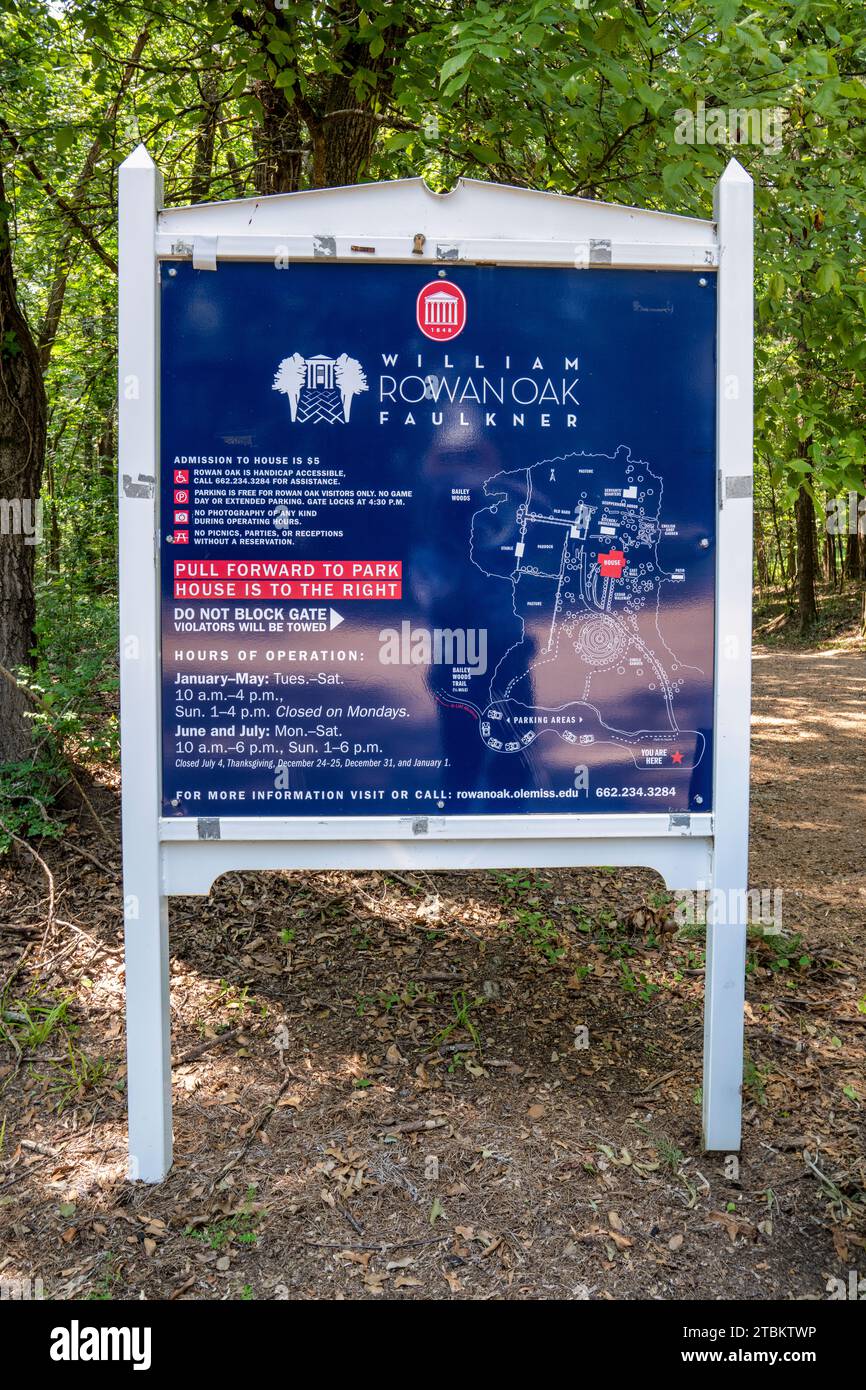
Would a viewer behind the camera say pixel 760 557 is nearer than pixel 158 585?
No

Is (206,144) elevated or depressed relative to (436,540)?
elevated

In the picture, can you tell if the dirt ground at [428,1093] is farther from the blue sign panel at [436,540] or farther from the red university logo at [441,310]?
the red university logo at [441,310]

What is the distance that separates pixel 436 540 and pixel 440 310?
2.26 feet

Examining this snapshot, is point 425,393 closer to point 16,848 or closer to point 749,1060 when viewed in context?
point 749,1060

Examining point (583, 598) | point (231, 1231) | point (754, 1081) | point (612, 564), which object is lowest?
point (231, 1231)

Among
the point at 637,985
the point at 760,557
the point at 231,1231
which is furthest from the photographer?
the point at 760,557

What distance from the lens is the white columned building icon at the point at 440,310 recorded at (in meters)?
3.00

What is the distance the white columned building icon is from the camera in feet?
9.86

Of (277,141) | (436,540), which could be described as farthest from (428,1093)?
(277,141)

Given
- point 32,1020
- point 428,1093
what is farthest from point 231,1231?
point 32,1020

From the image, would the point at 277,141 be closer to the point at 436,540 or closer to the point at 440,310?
the point at 440,310

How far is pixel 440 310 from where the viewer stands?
119 inches

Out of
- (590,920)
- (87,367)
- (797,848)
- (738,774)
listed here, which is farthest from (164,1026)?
(87,367)

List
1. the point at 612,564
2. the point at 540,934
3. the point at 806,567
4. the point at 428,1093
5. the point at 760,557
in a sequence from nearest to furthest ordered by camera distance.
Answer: the point at 612,564
the point at 428,1093
the point at 540,934
the point at 806,567
the point at 760,557
